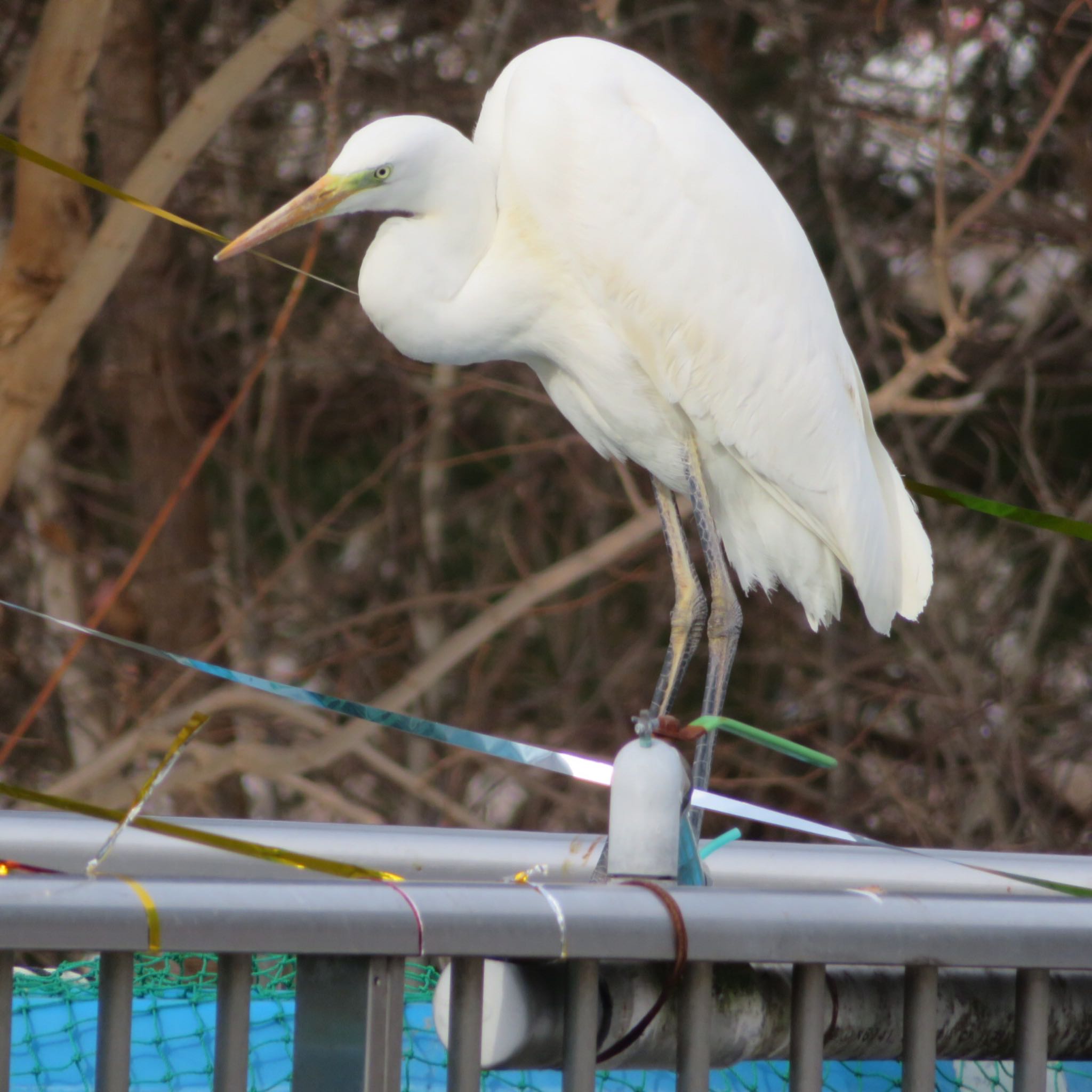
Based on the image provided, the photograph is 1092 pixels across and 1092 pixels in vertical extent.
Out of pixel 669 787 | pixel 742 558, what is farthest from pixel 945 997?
pixel 742 558

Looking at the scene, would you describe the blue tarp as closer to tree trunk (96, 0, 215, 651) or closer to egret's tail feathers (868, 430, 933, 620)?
egret's tail feathers (868, 430, 933, 620)

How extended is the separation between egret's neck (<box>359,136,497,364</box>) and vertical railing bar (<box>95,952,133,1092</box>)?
45.4 inches

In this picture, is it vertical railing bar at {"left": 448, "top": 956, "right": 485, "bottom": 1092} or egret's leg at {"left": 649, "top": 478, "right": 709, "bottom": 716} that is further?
egret's leg at {"left": 649, "top": 478, "right": 709, "bottom": 716}

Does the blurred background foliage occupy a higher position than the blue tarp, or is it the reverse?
the blurred background foliage

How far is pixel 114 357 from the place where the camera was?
13.2 ft

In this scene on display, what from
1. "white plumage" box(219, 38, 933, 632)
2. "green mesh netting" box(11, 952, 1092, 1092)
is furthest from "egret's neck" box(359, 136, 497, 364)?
"green mesh netting" box(11, 952, 1092, 1092)

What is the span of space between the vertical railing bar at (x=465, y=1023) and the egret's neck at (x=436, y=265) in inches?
44.3

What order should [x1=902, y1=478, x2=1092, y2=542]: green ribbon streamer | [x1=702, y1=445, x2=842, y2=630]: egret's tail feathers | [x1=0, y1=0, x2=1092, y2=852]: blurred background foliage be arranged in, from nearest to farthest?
[x1=902, y1=478, x2=1092, y2=542]: green ribbon streamer → [x1=702, y1=445, x2=842, y2=630]: egret's tail feathers → [x1=0, y1=0, x2=1092, y2=852]: blurred background foliage

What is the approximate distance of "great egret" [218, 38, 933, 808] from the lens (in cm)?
170

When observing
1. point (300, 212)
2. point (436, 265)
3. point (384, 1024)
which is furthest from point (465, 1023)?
point (436, 265)

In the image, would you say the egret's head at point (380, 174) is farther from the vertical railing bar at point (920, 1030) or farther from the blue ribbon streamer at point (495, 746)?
the vertical railing bar at point (920, 1030)

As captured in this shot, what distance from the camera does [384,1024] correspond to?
64cm

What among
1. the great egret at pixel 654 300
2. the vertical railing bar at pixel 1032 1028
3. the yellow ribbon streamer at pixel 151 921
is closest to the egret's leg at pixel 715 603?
the great egret at pixel 654 300

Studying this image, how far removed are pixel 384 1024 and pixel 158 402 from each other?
11.3 ft
